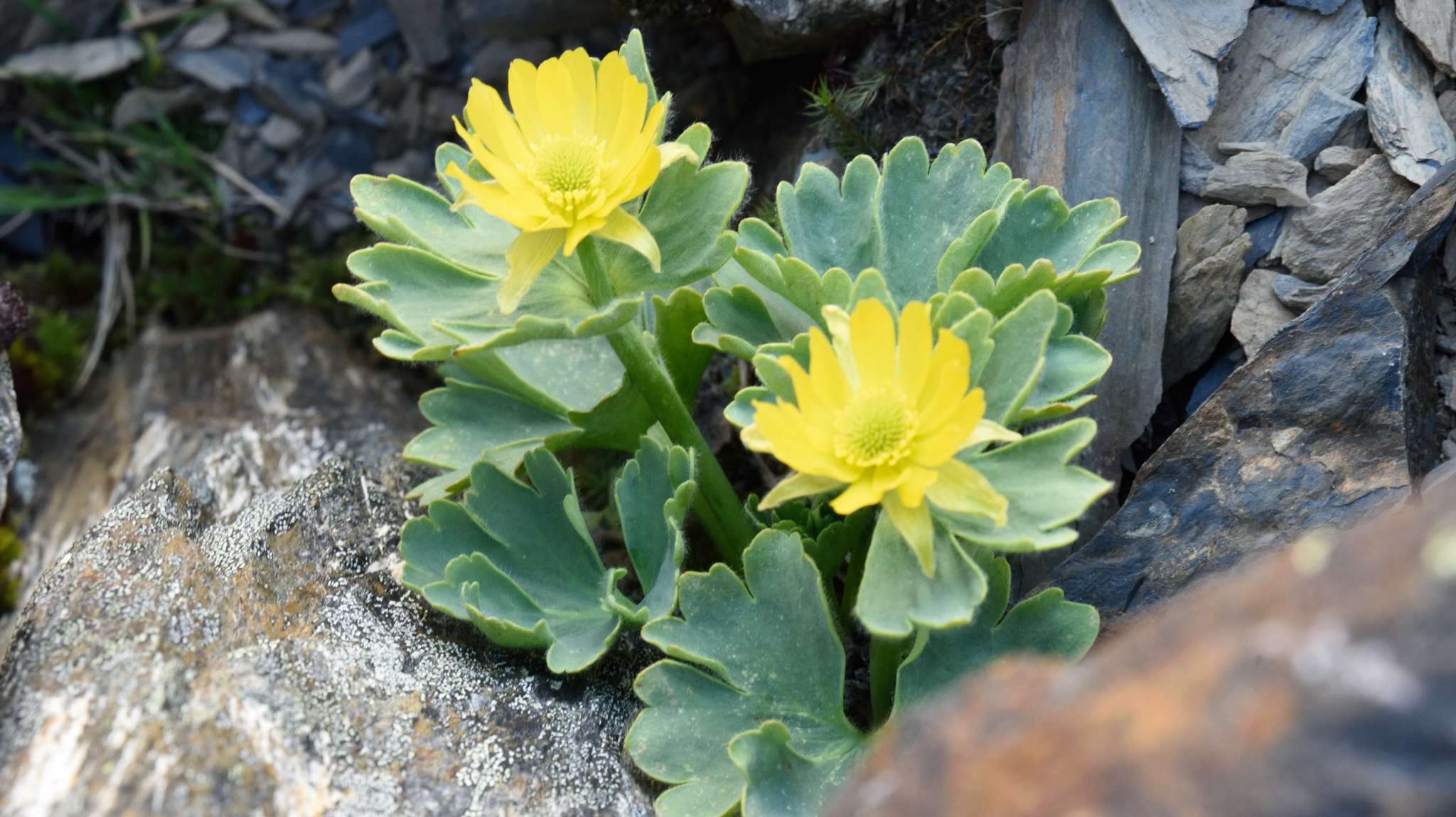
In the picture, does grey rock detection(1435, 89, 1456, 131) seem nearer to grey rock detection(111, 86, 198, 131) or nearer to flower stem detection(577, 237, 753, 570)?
flower stem detection(577, 237, 753, 570)

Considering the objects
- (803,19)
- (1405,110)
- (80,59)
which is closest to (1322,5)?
(1405,110)

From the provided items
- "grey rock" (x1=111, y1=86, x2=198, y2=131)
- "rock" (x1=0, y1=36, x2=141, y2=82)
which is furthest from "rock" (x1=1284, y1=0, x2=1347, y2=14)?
"rock" (x1=0, y1=36, x2=141, y2=82)

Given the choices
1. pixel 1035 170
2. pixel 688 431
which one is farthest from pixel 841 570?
pixel 1035 170

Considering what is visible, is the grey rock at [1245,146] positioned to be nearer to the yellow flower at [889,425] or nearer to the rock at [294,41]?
the yellow flower at [889,425]

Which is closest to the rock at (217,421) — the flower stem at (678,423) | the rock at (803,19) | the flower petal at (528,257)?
the flower stem at (678,423)

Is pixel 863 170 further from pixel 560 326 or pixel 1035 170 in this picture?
pixel 560 326
